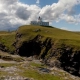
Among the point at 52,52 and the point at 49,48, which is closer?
the point at 52,52

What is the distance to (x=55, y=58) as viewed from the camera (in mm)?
138000

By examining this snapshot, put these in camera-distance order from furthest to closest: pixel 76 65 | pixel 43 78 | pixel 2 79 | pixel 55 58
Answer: pixel 55 58, pixel 76 65, pixel 43 78, pixel 2 79

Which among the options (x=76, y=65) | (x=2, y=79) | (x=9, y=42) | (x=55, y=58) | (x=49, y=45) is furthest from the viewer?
(x=9, y=42)

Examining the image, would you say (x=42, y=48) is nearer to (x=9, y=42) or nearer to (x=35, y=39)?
(x=35, y=39)

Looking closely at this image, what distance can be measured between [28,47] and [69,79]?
8261 cm

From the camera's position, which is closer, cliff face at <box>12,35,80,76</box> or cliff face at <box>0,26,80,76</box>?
cliff face at <box>12,35,80,76</box>

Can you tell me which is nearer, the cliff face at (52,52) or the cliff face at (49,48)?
the cliff face at (52,52)

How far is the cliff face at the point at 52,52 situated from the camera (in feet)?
427

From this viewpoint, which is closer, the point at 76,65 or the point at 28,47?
the point at 76,65

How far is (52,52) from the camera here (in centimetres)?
14588

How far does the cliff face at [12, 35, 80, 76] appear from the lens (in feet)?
427

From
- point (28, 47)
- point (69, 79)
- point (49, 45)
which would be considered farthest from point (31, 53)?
point (69, 79)

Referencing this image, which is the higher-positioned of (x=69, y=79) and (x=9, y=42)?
(x=9, y=42)

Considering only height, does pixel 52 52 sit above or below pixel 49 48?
below
